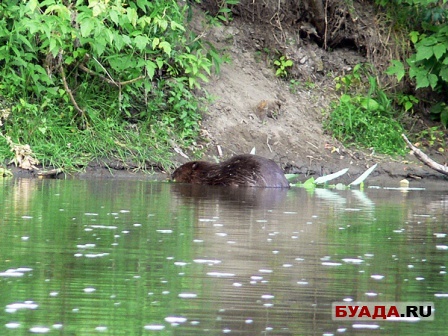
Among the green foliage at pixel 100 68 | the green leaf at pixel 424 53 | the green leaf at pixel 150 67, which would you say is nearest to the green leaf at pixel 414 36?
the green leaf at pixel 424 53

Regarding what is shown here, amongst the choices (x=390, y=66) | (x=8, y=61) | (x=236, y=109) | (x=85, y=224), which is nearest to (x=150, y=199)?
(x=85, y=224)

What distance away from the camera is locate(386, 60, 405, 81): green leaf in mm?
14445

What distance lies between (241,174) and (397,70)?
4.21 metres

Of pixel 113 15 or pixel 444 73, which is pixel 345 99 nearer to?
pixel 444 73

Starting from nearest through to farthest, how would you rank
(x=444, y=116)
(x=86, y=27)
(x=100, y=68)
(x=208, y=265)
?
(x=208, y=265), (x=86, y=27), (x=100, y=68), (x=444, y=116)

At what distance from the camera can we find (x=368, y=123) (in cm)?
1448

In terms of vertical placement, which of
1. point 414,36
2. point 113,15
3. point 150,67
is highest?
point 414,36

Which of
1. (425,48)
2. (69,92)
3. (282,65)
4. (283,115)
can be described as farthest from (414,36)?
(69,92)

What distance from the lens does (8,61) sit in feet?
40.2

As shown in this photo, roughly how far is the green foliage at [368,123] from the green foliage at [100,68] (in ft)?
6.71

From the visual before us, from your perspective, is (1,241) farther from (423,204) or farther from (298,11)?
(298,11)

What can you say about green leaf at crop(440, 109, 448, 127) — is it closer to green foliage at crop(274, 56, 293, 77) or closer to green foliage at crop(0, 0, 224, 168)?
green foliage at crop(274, 56, 293, 77)

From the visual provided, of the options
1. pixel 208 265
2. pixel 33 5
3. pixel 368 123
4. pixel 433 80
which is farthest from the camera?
pixel 368 123

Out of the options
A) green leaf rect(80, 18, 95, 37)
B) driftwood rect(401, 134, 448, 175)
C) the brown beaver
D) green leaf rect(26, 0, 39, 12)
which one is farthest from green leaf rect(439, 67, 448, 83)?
green leaf rect(26, 0, 39, 12)
